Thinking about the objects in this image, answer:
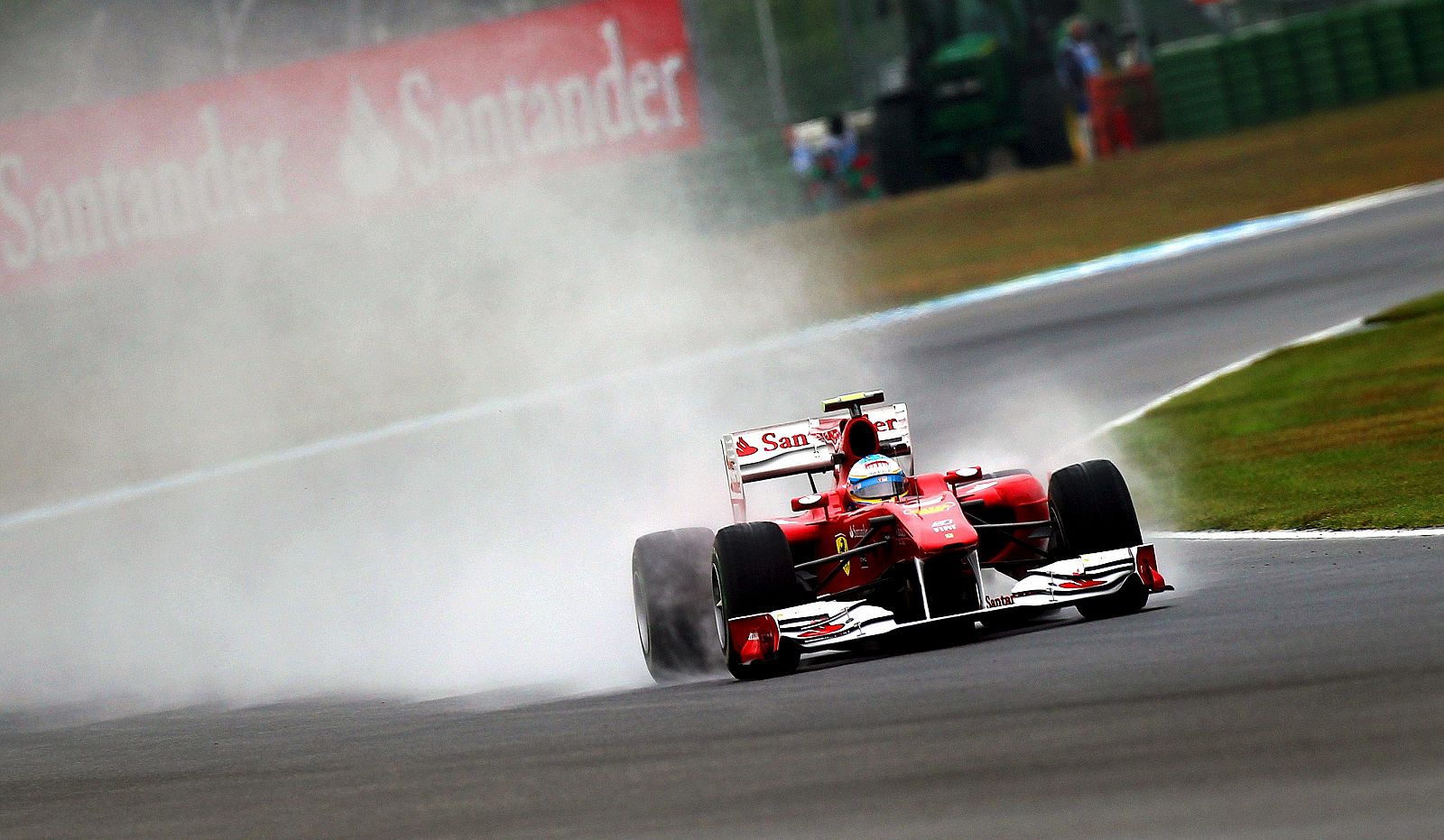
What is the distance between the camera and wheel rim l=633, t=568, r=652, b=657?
950 cm

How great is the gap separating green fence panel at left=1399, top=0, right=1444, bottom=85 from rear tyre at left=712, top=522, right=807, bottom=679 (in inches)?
1097

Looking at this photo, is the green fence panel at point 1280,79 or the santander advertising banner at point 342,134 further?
the green fence panel at point 1280,79

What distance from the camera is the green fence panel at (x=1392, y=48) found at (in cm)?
3306

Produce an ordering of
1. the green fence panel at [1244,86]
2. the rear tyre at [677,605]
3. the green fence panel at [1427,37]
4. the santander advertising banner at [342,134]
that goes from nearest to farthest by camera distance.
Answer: the rear tyre at [677,605], the santander advertising banner at [342,134], the green fence panel at [1244,86], the green fence panel at [1427,37]

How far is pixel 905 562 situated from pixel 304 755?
2.66 m

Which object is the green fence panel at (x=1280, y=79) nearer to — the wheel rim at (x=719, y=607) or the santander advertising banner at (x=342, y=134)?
the santander advertising banner at (x=342, y=134)

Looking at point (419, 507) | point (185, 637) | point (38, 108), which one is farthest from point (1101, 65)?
point (185, 637)

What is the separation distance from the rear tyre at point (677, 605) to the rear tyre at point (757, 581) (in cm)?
67

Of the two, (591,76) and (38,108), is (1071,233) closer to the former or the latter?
(591,76)

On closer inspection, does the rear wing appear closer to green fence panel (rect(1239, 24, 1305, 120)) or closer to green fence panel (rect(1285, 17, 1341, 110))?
green fence panel (rect(1239, 24, 1305, 120))

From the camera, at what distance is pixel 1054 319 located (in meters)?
21.5

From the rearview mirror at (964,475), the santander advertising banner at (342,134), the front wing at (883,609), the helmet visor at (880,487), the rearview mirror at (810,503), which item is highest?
the santander advertising banner at (342,134)

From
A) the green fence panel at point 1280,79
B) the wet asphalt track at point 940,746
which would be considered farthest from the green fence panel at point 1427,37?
the wet asphalt track at point 940,746

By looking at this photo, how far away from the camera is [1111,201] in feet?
95.7
